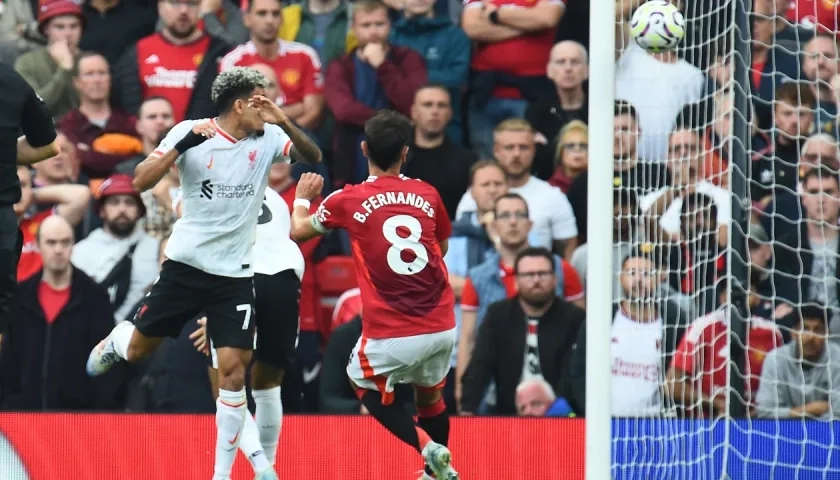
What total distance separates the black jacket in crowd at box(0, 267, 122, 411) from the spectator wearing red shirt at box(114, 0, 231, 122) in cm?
176

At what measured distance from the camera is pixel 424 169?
10.9 m

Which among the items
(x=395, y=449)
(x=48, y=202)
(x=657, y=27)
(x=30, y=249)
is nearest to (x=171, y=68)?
(x=48, y=202)

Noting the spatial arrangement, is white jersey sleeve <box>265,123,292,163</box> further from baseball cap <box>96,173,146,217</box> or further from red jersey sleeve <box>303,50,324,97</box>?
red jersey sleeve <box>303,50,324,97</box>

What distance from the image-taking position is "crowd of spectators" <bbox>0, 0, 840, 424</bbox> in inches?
368

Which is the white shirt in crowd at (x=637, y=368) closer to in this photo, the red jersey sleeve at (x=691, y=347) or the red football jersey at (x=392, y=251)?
the red jersey sleeve at (x=691, y=347)

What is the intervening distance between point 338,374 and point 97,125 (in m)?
2.93

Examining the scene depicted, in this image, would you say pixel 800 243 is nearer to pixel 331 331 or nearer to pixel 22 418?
pixel 331 331

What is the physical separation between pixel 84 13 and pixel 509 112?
3.52 metres

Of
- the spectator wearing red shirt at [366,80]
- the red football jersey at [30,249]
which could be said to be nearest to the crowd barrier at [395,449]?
the red football jersey at [30,249]

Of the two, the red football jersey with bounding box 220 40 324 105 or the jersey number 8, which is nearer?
the jersey number 8

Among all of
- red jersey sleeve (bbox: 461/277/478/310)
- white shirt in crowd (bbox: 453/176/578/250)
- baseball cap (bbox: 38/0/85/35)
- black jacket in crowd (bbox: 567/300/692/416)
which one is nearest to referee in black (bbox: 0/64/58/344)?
black jacket in crowd (bbox: 567/300/692/416)

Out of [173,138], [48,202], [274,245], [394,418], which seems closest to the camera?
[173,138]

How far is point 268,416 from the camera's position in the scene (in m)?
8.11

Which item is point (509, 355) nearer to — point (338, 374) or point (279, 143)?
point (338, 374)
